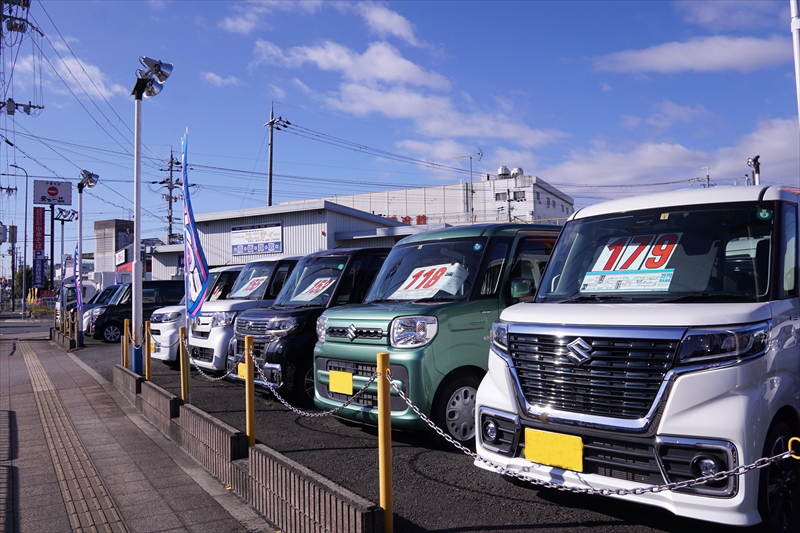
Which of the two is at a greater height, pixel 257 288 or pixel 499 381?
pixel 257 288

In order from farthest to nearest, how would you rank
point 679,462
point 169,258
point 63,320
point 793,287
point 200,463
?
1. point 169,258
2. point 63,320
3. point 200,463
4. point 793,287
5. point 679,462

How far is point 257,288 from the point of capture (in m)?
10.5

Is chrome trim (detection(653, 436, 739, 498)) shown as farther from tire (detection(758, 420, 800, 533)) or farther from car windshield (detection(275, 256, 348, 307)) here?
car windshield (detection(275, 256, 348, 307))

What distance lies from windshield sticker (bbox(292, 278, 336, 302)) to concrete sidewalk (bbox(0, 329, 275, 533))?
2.49 meters

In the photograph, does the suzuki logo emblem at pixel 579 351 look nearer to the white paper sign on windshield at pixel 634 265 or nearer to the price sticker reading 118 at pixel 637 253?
the white paper sign on windshield at pixel 634 265

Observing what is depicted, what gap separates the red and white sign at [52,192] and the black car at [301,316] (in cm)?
3106

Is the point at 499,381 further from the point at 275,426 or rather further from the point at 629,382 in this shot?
the point at 275,426

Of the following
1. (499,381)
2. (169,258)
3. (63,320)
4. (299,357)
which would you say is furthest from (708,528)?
(169,258)

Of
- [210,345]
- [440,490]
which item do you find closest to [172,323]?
[210,345]

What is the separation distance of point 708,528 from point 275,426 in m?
4.09

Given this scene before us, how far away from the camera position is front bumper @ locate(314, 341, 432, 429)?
5219 mm

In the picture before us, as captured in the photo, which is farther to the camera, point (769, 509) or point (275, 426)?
point (275, 426)

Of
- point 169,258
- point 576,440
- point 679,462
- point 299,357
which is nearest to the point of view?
point 679,462

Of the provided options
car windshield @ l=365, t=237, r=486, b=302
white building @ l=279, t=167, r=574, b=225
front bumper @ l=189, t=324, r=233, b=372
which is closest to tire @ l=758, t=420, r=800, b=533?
car windshield @ l=365, t=237, r=486, b=302
